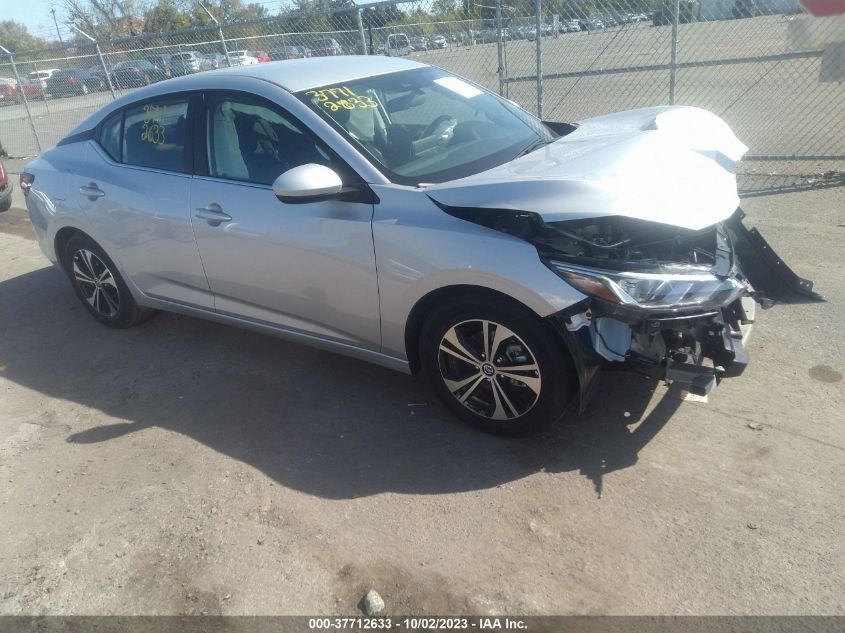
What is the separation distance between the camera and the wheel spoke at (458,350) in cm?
328

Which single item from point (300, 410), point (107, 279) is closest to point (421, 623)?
point (300, 410)

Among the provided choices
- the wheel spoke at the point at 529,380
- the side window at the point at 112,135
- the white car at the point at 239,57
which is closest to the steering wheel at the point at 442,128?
the wheel spoke at the point at 529,380

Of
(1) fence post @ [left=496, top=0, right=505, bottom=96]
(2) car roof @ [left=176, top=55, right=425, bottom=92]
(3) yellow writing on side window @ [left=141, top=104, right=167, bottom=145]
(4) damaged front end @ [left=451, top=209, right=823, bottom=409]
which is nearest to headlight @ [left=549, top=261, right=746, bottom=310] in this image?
(4) damaged front end @ [left=451, top=209, right=823, bottom=409]

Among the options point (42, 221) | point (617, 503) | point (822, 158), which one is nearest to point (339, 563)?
point (617, 503)

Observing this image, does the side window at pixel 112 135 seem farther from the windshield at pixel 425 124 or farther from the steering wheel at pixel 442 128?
the steering wheel at pixel 442 128

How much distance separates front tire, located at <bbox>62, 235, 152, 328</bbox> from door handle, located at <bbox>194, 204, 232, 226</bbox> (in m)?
1.26

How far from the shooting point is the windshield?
356cm

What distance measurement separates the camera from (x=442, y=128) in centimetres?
396

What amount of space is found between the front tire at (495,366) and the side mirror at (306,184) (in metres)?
0.80

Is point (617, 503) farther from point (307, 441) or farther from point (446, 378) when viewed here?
point (307, 441)

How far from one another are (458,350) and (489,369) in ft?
0.59

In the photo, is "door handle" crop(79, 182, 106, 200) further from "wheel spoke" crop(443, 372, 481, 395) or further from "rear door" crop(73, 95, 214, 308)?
"wheel spoke" crop(443, 372, 481, 395)

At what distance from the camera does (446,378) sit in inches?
135

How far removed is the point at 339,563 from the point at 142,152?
310 cm
